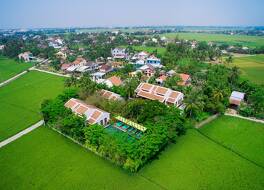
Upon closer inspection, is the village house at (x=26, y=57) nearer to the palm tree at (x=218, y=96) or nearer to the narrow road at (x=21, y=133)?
the narrow road at (x=21, y=133)

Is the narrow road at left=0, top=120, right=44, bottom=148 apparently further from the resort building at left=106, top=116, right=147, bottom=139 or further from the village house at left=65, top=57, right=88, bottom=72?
the village house at left=65, top=57, right=88, bottom=72

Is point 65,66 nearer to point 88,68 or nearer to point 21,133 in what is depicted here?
point 88,68

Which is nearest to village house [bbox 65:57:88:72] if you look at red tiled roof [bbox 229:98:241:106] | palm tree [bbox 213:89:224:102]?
palm tree [bbox 213:89:224:102]

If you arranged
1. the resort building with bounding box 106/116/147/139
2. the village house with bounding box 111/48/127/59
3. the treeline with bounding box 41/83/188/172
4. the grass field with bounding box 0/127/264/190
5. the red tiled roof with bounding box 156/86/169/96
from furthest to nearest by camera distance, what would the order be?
the village house with bounding box 111/48/127/59
the red tiled roof with bounding box 156/86/169/96
the resort building with bounding box 106/116/147/139
the treeline with bounding box 41/83/188/172
the grass field with bounding box 0/127/264/190

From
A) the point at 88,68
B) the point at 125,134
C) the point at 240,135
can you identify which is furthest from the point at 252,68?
Answer: the point at 125,134

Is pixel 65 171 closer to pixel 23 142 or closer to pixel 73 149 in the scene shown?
pixel 73 149

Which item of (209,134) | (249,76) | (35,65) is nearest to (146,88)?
(209,134)
